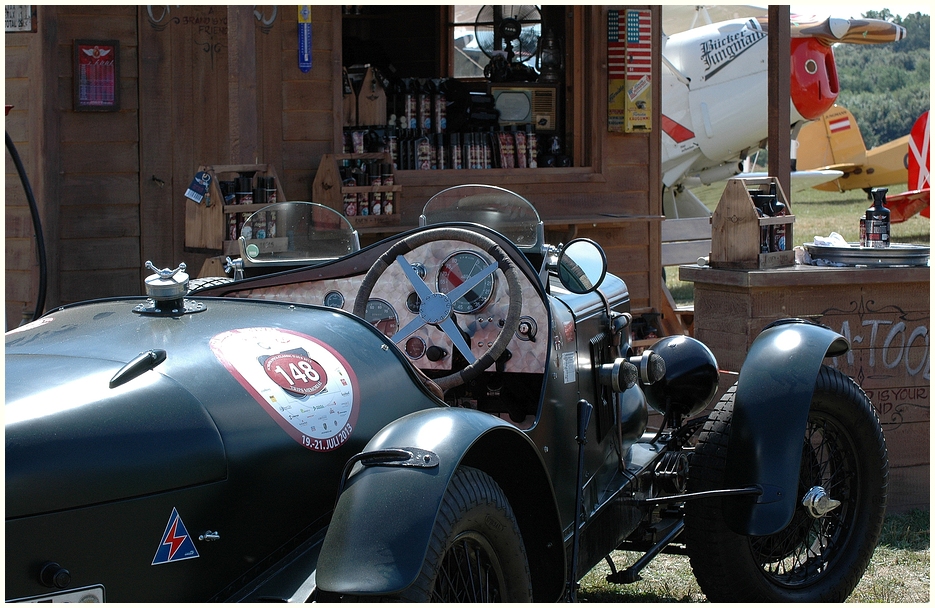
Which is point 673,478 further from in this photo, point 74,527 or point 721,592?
point 74,527

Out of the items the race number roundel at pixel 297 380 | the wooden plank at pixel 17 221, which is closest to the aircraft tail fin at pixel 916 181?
the wooden plank at pixel 17 221

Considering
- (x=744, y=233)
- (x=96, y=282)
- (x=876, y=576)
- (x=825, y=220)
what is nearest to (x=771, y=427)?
(x=876, y=576)

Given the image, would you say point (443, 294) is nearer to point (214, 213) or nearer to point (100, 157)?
point (214, 213)

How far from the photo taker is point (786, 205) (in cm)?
511

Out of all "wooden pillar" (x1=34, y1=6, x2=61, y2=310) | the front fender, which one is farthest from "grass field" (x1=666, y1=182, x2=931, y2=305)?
the front fender

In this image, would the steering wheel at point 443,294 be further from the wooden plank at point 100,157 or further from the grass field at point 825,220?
the grass field at point 825,220

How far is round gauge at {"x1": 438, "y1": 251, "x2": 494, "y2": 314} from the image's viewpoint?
320 cm

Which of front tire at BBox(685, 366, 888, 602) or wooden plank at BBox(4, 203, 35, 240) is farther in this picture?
wooden plank at BBox(4, 203, 35, 240)

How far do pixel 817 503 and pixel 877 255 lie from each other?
2.09 meters

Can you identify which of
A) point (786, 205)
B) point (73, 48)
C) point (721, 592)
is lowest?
point (721, 592)

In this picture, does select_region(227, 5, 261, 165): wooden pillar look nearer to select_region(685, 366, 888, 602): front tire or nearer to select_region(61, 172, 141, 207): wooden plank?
select_region(61, 172, 141, 207): wooden plank

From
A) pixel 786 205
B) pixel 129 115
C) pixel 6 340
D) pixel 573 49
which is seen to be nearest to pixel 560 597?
pixel 6 340

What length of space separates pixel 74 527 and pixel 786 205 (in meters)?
4.13

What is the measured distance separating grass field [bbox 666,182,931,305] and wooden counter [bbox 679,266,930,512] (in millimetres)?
8643
